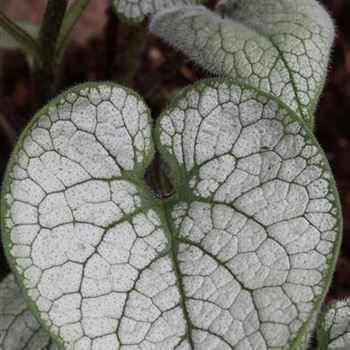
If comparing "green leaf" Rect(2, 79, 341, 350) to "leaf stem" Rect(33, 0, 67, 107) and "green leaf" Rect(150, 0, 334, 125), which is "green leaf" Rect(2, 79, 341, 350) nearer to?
"green leaf" Rect(150, 0, 334, 125)

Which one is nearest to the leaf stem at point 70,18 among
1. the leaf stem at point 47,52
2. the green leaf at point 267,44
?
the leaf stem at point 47,52

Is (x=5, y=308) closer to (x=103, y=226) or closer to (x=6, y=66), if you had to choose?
(x=103, y=226)

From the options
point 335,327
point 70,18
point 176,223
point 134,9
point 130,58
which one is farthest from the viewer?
point 130,58

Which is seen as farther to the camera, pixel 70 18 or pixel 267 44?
pixel 70 18

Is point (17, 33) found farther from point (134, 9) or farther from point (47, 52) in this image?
point (134, 9)

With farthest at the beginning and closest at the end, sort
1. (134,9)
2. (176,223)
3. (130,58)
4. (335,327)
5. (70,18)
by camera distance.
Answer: (130,58) < (70,18) < (134,9) < (335,327) < (176,223)

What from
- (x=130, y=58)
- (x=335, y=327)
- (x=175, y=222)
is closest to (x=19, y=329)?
(x=175, y=222)

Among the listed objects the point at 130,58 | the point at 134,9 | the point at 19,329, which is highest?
the point at 134,9

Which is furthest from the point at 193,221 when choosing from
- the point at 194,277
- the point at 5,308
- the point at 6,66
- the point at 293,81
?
the point at 6,66
